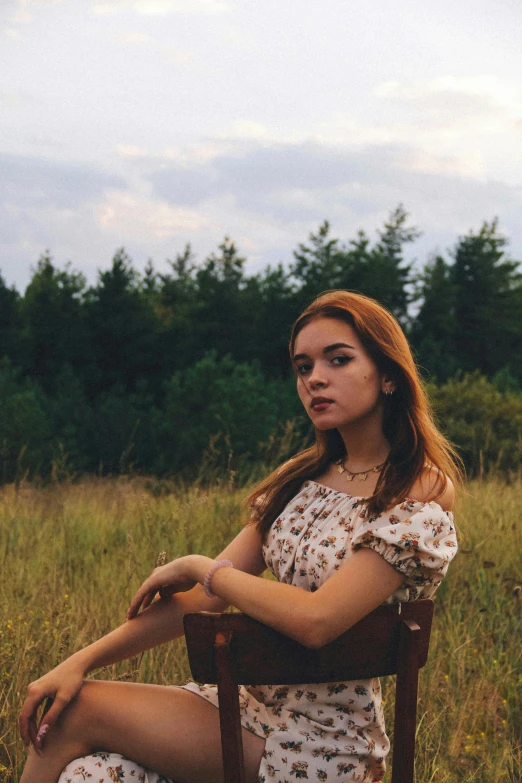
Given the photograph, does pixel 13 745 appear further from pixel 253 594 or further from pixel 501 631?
pixel 501 631

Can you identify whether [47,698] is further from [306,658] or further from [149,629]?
[306,658]

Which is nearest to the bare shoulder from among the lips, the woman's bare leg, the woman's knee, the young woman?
the young woman

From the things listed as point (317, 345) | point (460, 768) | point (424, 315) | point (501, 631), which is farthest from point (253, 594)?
point (424, 315)

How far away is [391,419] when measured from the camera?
2107 mm

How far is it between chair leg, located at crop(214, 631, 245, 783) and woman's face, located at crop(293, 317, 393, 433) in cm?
66

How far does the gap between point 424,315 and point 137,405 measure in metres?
9.59

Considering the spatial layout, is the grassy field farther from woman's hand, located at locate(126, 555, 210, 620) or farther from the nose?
the nose

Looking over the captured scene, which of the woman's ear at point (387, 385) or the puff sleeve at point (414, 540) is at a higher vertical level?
the woman's ear at point (387, 385)

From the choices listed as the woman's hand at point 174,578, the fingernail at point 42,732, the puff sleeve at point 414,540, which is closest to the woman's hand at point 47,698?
the fingernail at point 42,732

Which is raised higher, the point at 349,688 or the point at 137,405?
the point at 349,688

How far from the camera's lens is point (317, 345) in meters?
2.00

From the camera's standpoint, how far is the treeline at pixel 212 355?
12.7 meters

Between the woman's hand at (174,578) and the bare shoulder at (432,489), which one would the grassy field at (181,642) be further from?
the bare shoulder at (432,489)

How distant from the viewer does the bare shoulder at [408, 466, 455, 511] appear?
187 cm
